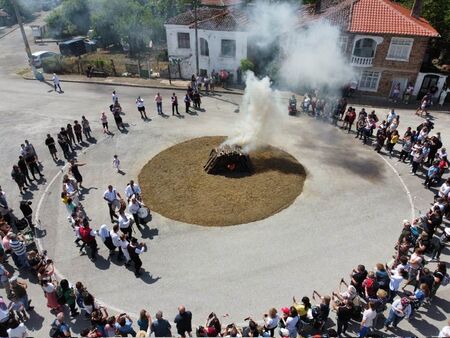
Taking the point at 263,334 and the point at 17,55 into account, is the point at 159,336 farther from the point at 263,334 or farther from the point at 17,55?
the point at 17,55

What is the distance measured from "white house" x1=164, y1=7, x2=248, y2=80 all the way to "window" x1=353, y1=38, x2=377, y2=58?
335 inches

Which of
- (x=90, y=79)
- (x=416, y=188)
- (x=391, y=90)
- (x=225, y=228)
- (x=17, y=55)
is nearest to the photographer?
(x=225, y=228)

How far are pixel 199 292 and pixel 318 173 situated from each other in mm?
9238

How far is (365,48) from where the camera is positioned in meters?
28.1

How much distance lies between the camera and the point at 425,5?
31.2 meters

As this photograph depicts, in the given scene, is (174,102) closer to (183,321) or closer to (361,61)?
(361,61)

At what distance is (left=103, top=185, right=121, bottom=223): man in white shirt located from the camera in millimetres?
15539

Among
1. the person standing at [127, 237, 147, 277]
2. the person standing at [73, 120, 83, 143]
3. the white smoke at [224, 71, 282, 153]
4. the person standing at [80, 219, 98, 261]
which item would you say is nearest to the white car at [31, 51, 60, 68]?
the person standing at [73, 120, 83, 143]

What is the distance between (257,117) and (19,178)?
39.3 ft

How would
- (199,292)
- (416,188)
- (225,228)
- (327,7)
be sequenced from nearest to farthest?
(199,292), (225,228), (416,188), (327,7)

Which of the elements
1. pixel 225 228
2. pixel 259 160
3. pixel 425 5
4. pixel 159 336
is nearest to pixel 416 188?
pixel 259 160

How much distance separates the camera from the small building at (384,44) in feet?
86.4

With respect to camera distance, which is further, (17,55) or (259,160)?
(17,55)

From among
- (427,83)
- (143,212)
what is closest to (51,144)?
(143,212)
